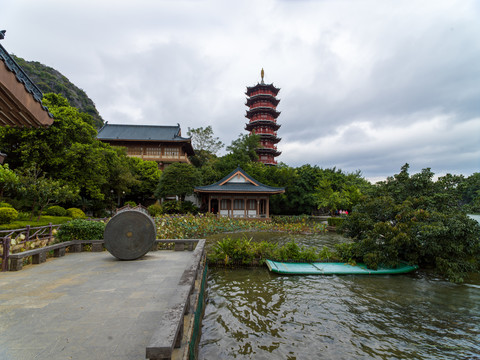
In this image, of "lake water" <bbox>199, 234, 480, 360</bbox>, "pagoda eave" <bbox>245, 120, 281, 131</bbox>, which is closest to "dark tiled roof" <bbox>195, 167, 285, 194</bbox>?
"lake water" <bbox>199, 234, 480, 360</bbox>

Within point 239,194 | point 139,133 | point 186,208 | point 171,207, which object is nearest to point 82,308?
point 171,207

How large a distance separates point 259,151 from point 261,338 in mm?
38709

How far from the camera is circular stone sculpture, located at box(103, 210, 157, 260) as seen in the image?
7.15 m

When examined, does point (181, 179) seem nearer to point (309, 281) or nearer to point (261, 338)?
point (309, 281)

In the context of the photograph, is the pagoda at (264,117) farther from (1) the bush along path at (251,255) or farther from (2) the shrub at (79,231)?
(2) the shrub at (79,231)

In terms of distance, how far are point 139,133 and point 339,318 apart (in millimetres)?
36646

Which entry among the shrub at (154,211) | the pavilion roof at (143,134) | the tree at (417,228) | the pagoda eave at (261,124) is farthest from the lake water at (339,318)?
the pagoda eave at (261,124)

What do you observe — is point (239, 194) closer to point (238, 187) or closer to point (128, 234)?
point (238, 187)

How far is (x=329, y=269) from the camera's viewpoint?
31.4 feet

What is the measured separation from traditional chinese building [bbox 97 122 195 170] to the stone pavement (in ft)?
94.7

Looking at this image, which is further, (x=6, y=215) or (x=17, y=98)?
(x=6, y=215)

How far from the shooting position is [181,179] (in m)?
25.8

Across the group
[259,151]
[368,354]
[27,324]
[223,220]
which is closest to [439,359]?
[368,354]

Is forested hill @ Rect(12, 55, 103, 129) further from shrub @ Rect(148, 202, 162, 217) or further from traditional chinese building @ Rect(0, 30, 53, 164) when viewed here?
traditional chinese building @ Rect(0, 30, 53, 164)
